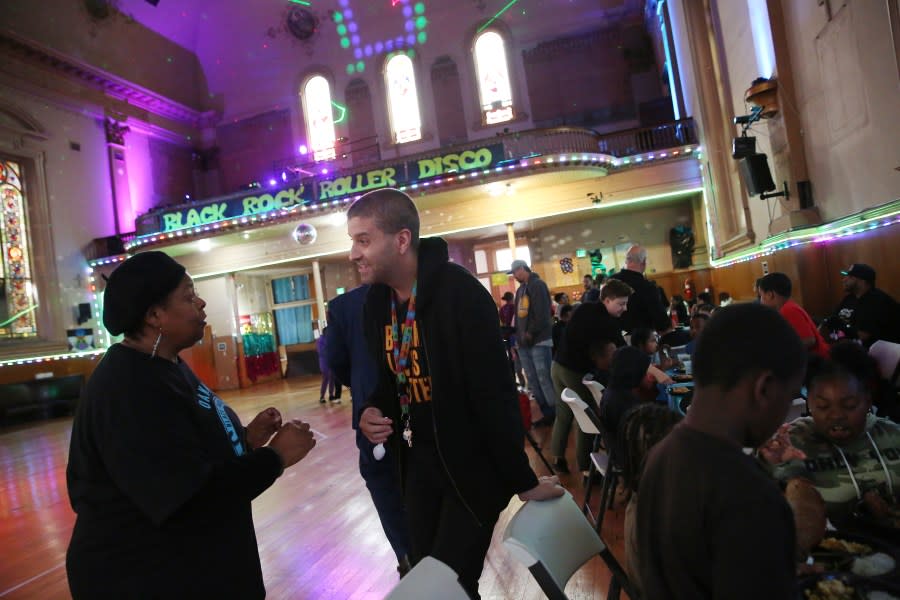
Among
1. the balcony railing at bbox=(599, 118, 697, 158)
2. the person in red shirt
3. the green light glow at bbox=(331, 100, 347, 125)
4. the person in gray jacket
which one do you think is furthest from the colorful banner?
the person in red shirt

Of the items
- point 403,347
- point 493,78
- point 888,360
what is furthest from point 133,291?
point 493,78

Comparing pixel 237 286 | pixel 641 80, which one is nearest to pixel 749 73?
pixel 641 80

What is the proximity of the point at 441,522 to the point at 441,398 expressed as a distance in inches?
13.8

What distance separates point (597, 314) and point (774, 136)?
499cm

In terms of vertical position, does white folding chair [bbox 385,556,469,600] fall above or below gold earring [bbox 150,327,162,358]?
below

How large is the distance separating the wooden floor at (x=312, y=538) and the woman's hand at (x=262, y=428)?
4.93ft

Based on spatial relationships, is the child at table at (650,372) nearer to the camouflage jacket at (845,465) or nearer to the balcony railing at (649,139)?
the camouflage jacket at (845,465)

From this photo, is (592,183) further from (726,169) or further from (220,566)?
(220,566)

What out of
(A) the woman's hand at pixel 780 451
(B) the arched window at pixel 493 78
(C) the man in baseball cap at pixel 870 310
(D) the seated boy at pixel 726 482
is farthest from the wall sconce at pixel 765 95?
(B) the arched window at pixel 493 78

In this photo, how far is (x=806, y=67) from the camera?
243 inches

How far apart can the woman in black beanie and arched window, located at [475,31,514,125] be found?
16191mm

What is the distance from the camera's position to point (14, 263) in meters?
14.2

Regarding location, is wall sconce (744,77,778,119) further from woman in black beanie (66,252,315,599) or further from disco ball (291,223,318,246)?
disco ball (291,223,318,246)

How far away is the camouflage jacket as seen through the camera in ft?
5.69
